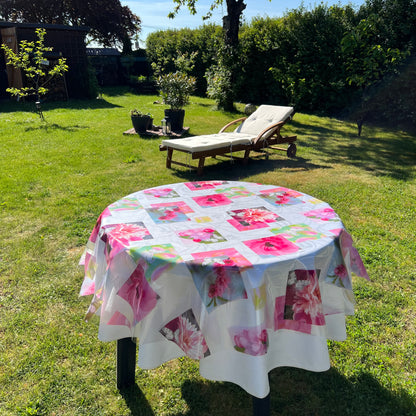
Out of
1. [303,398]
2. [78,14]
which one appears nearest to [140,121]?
[303,398]

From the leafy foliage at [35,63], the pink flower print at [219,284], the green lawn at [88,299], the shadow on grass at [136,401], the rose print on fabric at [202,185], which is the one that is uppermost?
the leafy foliage at [35,63]

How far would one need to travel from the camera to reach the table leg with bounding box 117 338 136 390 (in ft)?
6.98

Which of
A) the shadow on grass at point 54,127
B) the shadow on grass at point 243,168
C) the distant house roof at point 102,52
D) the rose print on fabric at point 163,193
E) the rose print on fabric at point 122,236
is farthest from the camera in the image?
the distant house roof at point 102,52

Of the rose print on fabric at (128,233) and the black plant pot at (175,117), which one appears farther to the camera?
the black plant pot at (175,117)

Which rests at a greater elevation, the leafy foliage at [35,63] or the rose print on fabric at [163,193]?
the leafy foliage at [35,63]

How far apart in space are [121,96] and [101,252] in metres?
17.9

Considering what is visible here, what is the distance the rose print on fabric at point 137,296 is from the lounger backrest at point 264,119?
6520 millimetres

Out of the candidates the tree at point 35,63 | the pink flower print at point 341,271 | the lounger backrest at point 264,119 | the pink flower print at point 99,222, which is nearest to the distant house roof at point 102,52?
the tree at point 35,63

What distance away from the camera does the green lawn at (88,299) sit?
89.7 inches

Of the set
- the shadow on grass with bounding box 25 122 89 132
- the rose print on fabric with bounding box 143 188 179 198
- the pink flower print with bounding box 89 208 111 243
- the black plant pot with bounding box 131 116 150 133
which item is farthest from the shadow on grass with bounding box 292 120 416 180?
the shadow on grass with bounding box 25 122 89 132

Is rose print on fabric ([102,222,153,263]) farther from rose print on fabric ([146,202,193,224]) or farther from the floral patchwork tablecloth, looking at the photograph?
rose print on fabric ([146,202,193,224])

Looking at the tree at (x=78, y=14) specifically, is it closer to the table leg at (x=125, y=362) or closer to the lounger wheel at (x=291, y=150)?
the lounger wheel at (x=291, y=150)

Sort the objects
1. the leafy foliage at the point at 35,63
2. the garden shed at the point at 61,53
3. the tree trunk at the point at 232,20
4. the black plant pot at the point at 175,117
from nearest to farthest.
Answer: the black plant pot at the point at 175,117 → the leafy foliage at the point at 35,63 → the tree trunk at the point at 232,20 → the garden shed at the point at 61,53

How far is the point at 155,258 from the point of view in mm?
1709
